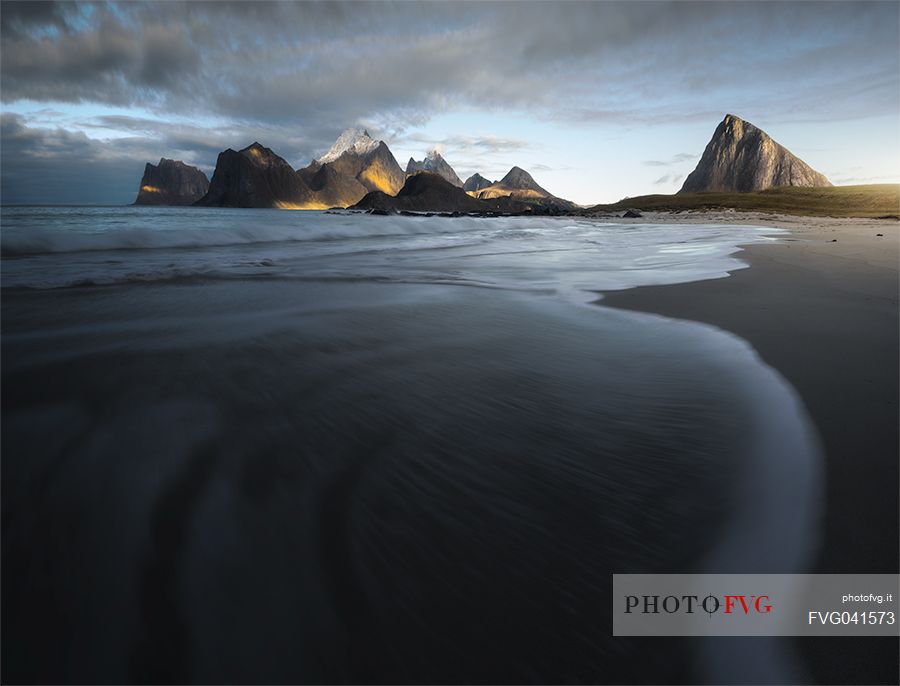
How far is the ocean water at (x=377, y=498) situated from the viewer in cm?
95

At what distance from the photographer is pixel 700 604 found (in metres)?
1.14

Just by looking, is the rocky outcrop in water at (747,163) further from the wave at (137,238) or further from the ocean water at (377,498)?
the ocean water at (377,498)

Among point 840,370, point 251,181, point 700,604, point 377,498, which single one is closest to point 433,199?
point 251,181

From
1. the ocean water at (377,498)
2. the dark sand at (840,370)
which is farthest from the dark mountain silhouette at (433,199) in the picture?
the ocean water at (377,498)

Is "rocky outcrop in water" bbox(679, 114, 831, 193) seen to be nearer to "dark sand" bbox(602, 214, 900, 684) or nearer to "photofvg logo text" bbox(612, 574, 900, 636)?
"dark sand" bbox(602, 214, 900, 684)

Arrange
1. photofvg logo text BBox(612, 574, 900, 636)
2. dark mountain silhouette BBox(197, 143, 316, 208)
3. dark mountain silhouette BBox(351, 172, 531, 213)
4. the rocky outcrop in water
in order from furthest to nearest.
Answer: dark mountain silhouette BBox(197, 143, 316, 208) < the rocky outcrop in water < dark mountain silhouette BBox(351, 172, 531, 213) < photofvg logo text BBox(612, 574, 900, 636)

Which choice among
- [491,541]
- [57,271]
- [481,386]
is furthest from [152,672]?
[57,271]

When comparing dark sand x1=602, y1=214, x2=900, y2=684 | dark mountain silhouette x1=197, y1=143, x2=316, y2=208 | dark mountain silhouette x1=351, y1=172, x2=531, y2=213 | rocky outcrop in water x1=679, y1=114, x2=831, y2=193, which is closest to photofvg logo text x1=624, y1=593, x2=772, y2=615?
dark sand x1=602, y1=214, x2=900, y2=684

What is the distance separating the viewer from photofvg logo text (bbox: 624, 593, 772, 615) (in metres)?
1.11

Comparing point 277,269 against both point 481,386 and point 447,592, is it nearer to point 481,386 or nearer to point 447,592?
point 481,386

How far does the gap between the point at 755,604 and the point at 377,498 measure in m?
1.13

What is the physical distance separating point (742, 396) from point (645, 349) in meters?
0.86

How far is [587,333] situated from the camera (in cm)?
350

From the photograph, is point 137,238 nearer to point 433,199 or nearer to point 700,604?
point 700,604
